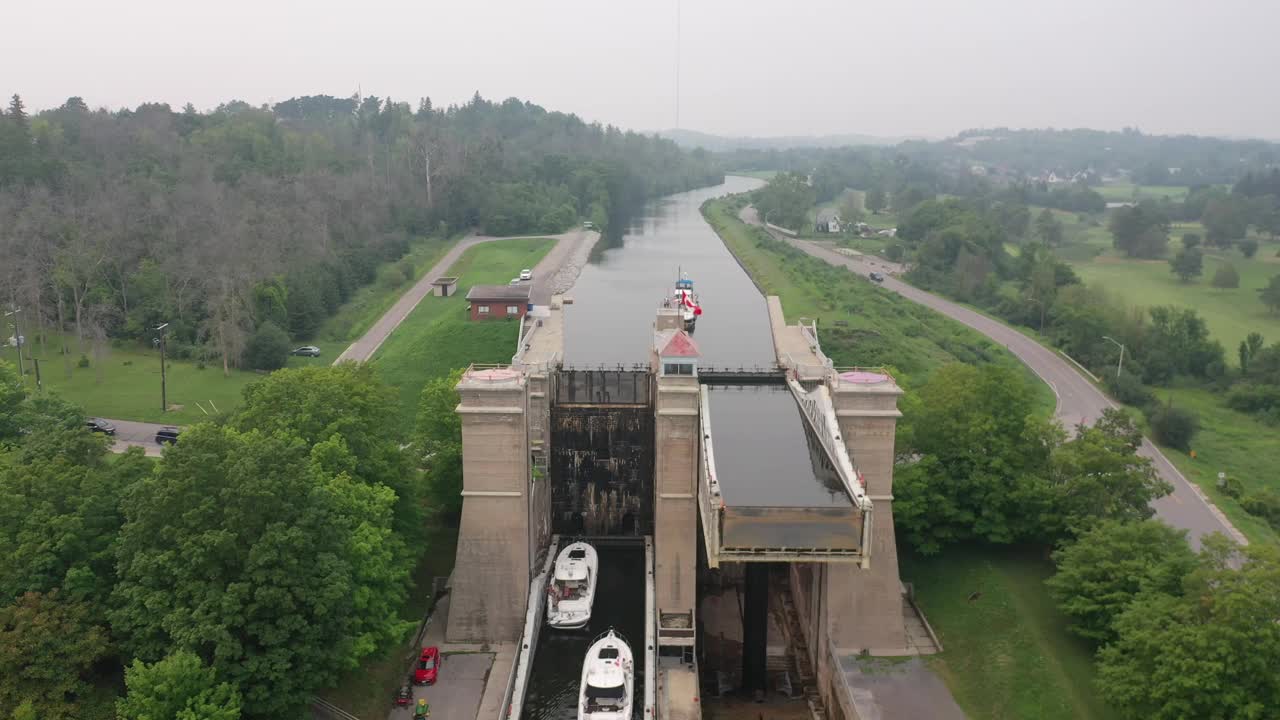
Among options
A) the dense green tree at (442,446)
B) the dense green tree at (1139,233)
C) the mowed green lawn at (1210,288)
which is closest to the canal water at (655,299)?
the dense green tree at (442,446)

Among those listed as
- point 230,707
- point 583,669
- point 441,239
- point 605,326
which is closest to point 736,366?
point 605,326

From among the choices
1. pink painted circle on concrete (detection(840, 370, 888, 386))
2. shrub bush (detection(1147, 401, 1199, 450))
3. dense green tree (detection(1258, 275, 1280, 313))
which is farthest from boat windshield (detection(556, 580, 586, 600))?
dense green tree (detection(1258, 275, 1280, 313))

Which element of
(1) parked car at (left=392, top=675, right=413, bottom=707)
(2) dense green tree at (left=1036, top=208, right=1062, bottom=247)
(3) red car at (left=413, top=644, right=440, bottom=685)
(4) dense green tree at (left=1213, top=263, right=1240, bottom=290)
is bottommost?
(1) parked car at (left=392, top=675, right=413, bottom=707)

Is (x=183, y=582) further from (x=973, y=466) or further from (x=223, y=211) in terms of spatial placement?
(x=223, y=211)

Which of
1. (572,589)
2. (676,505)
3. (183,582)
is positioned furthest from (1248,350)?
(183,582)

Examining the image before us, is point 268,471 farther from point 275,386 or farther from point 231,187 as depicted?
point 231,187

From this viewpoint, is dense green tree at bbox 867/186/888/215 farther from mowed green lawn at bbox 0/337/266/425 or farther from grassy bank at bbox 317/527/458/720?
grassy bank at bbox 317/527/458/720
